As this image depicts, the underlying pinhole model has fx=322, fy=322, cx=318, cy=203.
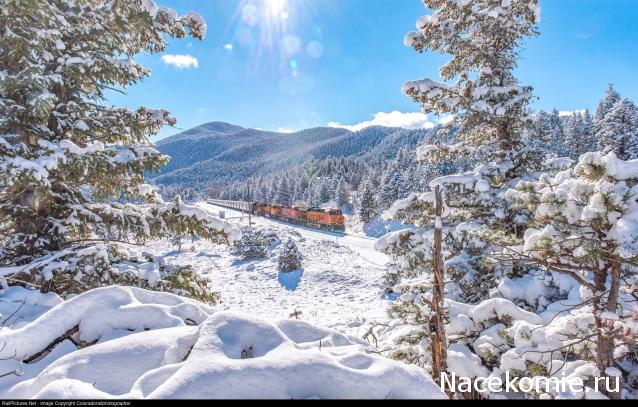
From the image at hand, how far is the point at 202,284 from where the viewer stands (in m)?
5.46

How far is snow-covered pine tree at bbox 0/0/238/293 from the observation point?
4.25 metres

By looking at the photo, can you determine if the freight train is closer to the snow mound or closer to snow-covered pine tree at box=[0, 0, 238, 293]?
snow-covered pine tree at box=[0, 0, 238, 293]

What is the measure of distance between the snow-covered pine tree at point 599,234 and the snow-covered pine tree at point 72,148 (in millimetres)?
3713

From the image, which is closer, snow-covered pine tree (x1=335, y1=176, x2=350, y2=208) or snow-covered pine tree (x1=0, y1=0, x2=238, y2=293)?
snow-covered pine tree (x1=0, y1=0, x2=238, y2=293)

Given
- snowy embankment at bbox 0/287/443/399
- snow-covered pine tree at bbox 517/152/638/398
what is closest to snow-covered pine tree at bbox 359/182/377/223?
snow-covered pine tree at bbox 517/152/638/398

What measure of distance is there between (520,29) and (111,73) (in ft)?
25.3

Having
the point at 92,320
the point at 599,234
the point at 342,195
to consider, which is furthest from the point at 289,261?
the point at 342,195

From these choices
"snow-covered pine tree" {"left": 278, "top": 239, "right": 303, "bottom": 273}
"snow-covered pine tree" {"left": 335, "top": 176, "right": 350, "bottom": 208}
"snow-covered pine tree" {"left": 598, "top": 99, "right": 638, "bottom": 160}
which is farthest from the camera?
"snow-covered pine tree" {"left": 335, "top": 176, "right": 350, "bottom": 208}

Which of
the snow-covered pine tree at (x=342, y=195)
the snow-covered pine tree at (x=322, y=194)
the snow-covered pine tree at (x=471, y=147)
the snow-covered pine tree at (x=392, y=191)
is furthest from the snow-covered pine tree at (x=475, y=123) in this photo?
the snow-covered pine tree at (x=322, y=194)

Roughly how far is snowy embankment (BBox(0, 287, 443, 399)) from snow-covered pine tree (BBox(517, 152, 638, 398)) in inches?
65.5

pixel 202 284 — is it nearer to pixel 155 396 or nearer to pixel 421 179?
pixel 155 396

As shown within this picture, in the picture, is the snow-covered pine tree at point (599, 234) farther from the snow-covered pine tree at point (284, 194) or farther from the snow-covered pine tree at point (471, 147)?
the snow-covered pine tree at point (284, 194)

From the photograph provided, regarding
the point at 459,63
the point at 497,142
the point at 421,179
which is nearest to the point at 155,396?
the point at 497,142

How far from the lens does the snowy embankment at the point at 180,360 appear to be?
1.59 meters
